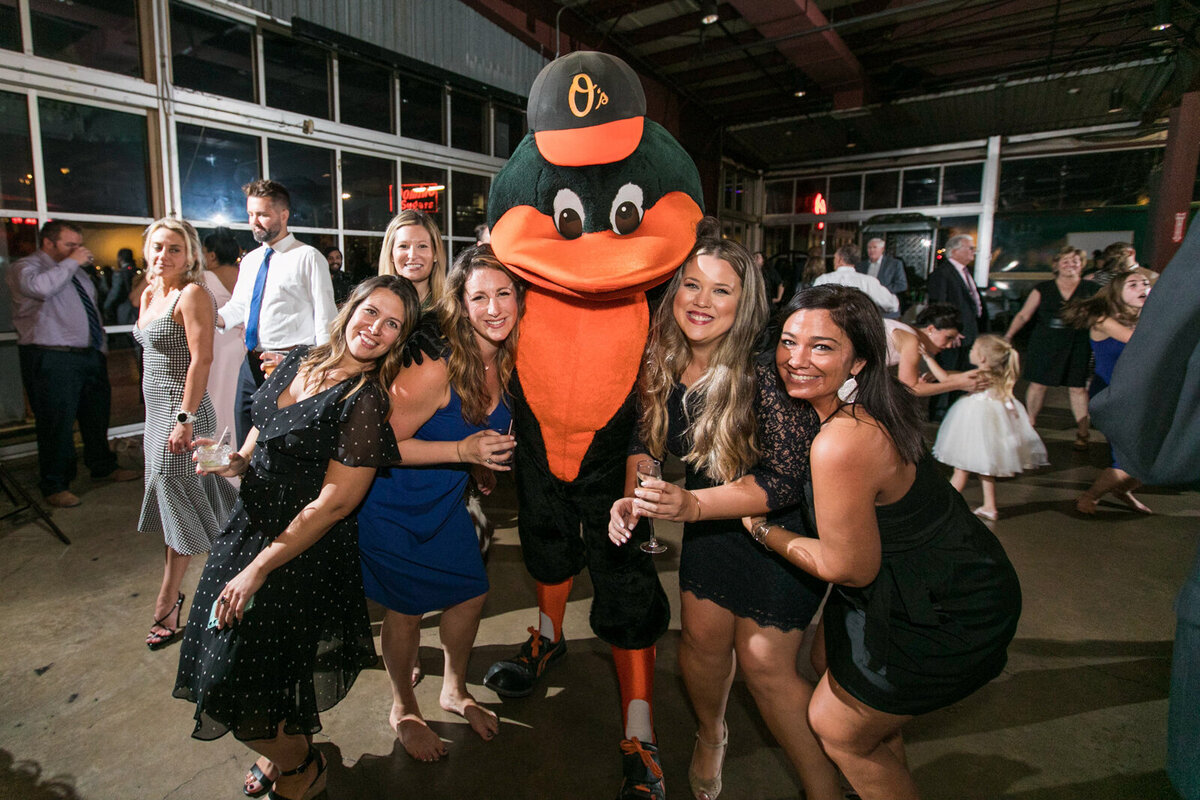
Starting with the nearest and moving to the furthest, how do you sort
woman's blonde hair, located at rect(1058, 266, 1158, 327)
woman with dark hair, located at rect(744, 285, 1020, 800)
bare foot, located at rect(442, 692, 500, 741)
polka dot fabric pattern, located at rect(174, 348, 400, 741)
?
woman with dark hair, located at rect(744, 285, 1020, 800), polka dot fabric pattern, located at rect(174, 348, 400, 741), bare foot, located at rect(442, 692, 500, 741), woman's blonde hair, located at rect(1058, 266, 1158, 327)

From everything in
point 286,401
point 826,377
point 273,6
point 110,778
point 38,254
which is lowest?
point 110,778

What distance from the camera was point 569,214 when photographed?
1.70 metres

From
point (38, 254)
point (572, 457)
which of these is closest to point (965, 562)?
point (572, 457)

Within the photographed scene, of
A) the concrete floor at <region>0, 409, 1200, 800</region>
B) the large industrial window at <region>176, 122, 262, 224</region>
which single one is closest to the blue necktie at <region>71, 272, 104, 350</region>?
the large industrial window at <region>176, 122, 262, 224</region>

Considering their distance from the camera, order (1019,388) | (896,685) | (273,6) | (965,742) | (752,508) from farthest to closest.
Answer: (1019,388)
(273,6)
(965,742)
(752,508)
(896,685)

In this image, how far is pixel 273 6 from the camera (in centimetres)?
491

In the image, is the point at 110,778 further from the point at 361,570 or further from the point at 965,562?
the point at 965,562

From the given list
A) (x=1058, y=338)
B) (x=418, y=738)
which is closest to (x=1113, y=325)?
(x=1058, y=338)

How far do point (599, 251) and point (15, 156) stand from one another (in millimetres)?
4941

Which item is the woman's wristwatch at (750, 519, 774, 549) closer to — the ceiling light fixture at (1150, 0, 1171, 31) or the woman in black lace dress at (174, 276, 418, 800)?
the woman in black lace dress at (174, 276, 418, 800)

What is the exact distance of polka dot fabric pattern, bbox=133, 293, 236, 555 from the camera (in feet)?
7.56

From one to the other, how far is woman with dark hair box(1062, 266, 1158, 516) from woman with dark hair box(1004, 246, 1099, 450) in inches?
30.2

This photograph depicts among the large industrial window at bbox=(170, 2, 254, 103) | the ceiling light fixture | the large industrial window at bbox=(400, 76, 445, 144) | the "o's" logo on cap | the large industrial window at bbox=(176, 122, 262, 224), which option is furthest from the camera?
the large industrial window at bbox=(400, 76, 445, 144)

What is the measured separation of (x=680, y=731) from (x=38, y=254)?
15.6 ft
